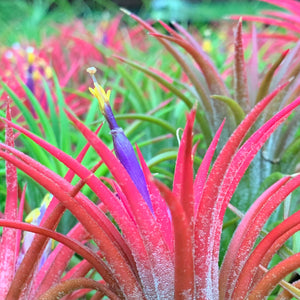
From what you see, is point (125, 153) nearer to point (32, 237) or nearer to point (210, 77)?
point (32, 237)

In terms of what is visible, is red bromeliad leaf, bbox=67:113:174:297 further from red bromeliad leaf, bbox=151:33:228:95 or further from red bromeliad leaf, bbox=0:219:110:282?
red bromeliad leaf, bbox=151:33:228:95

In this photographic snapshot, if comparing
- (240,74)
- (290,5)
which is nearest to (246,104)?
(240,74)

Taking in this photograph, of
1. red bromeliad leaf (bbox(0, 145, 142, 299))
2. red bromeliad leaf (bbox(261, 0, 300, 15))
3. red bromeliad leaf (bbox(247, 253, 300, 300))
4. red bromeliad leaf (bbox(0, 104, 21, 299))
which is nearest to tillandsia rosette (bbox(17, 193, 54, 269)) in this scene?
red bromeliad leaf (bbox(0, 104, 21, 299))

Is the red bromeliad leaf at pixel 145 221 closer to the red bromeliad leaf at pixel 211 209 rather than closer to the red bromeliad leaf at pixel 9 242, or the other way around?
the red bromeliad leaf at pixel 211 209

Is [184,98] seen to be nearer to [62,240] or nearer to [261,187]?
[261,187]

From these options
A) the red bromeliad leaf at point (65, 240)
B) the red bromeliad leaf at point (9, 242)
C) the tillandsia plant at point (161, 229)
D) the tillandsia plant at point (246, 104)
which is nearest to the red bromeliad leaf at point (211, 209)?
the tillandsia plant at point (161, 229)

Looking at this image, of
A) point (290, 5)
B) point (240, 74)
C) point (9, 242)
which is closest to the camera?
point (9, 242)

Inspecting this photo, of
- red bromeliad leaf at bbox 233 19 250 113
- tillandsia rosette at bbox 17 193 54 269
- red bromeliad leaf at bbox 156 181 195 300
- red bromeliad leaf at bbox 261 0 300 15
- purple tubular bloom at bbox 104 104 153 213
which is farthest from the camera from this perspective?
red bromeliad leaf at bbox 261 0 300 15

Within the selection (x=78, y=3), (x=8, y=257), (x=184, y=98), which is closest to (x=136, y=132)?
(x=184, y=98)
